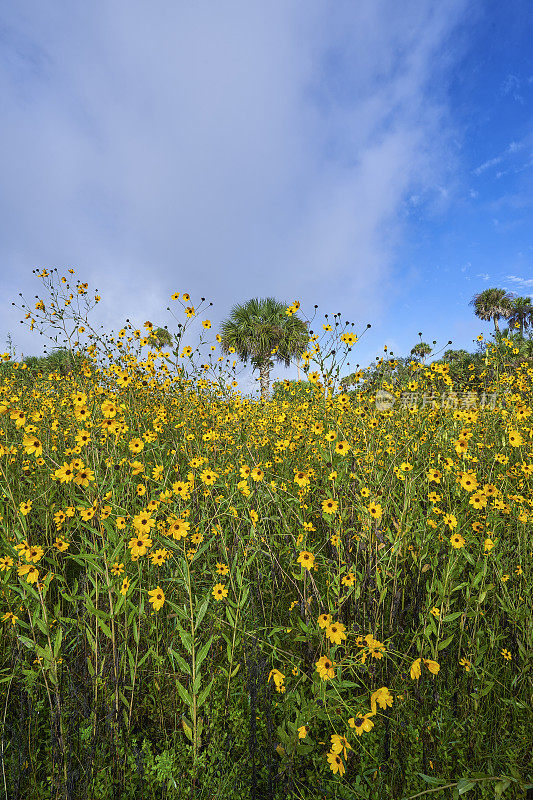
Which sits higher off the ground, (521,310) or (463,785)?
(521,310)

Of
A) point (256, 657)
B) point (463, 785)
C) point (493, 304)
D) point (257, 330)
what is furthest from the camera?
point (493, 304)

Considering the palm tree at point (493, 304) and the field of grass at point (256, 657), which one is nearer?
the field of grass at point (256, 657)

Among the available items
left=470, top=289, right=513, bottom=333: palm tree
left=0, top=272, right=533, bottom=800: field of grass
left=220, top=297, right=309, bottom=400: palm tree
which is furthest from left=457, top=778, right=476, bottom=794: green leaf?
left=470, top=289, right=513, bottom=333: palm tree

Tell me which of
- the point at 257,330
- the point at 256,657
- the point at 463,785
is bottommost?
the point at 256,657

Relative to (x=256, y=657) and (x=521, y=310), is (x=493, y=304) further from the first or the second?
(x=256, y=657)

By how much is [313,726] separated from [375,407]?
224 cm

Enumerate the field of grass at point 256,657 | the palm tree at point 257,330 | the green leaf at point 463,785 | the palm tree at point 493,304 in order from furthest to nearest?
the palm tree at point 493,304
the palm tree at point 257,330
the field of grass at point 256,657
the green leaf at point 463,785

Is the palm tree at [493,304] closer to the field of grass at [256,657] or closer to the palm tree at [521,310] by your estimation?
the palm tree at [521,310]

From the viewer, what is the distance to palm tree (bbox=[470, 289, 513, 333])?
30.7 meters

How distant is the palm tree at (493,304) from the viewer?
3070cm

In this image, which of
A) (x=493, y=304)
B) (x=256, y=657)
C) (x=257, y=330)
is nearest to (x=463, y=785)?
(x=256, y=657)

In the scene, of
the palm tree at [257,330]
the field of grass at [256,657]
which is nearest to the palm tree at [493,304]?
the palm tree at [257,330]

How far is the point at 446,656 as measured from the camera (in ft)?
6.01

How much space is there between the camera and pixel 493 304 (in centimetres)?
3111
